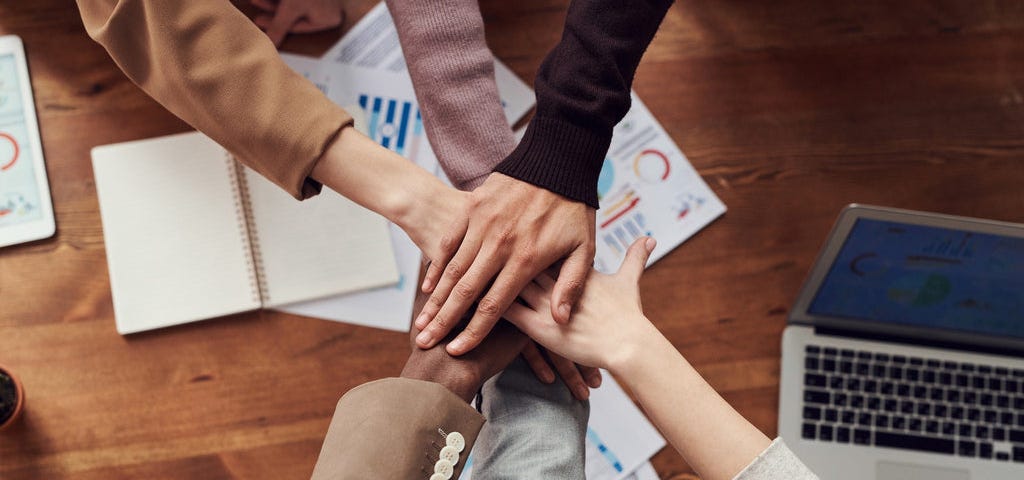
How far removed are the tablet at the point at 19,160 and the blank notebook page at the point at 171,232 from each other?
7 centimetres

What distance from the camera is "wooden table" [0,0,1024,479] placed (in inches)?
41.8

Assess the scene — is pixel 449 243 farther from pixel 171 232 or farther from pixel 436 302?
pixel 171 232

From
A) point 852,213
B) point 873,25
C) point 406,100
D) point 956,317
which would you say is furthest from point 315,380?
point 873,25

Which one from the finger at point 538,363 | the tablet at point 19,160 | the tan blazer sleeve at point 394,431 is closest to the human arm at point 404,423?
the tan blazer sleeve at point 394,431

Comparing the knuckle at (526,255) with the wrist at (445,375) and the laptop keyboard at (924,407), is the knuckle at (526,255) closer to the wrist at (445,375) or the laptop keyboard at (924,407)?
the wrist at (445,375)

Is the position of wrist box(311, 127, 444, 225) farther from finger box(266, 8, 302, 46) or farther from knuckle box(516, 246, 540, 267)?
finger box(266, 8, 302, 46)

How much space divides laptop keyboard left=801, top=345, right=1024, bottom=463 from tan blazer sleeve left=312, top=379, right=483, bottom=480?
0.49 m

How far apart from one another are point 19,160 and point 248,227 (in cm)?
30

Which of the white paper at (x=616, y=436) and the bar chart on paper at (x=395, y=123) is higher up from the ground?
the bar chart on paper at (x=395, y=123)

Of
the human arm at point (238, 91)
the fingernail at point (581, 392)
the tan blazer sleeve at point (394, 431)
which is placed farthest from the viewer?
the fingernail at point (581, 392)

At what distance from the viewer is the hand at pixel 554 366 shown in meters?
0.96

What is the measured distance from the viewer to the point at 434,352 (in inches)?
35.2

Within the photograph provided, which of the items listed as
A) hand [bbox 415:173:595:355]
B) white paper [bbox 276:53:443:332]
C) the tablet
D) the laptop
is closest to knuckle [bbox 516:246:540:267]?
hand [bbox 415:173:595:355]

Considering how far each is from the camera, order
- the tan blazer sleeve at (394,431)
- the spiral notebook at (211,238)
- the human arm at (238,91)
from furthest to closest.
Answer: the spiral notebook at (211,238), the human arm at (238,91), the tan blazer sleeve at (394,431)
